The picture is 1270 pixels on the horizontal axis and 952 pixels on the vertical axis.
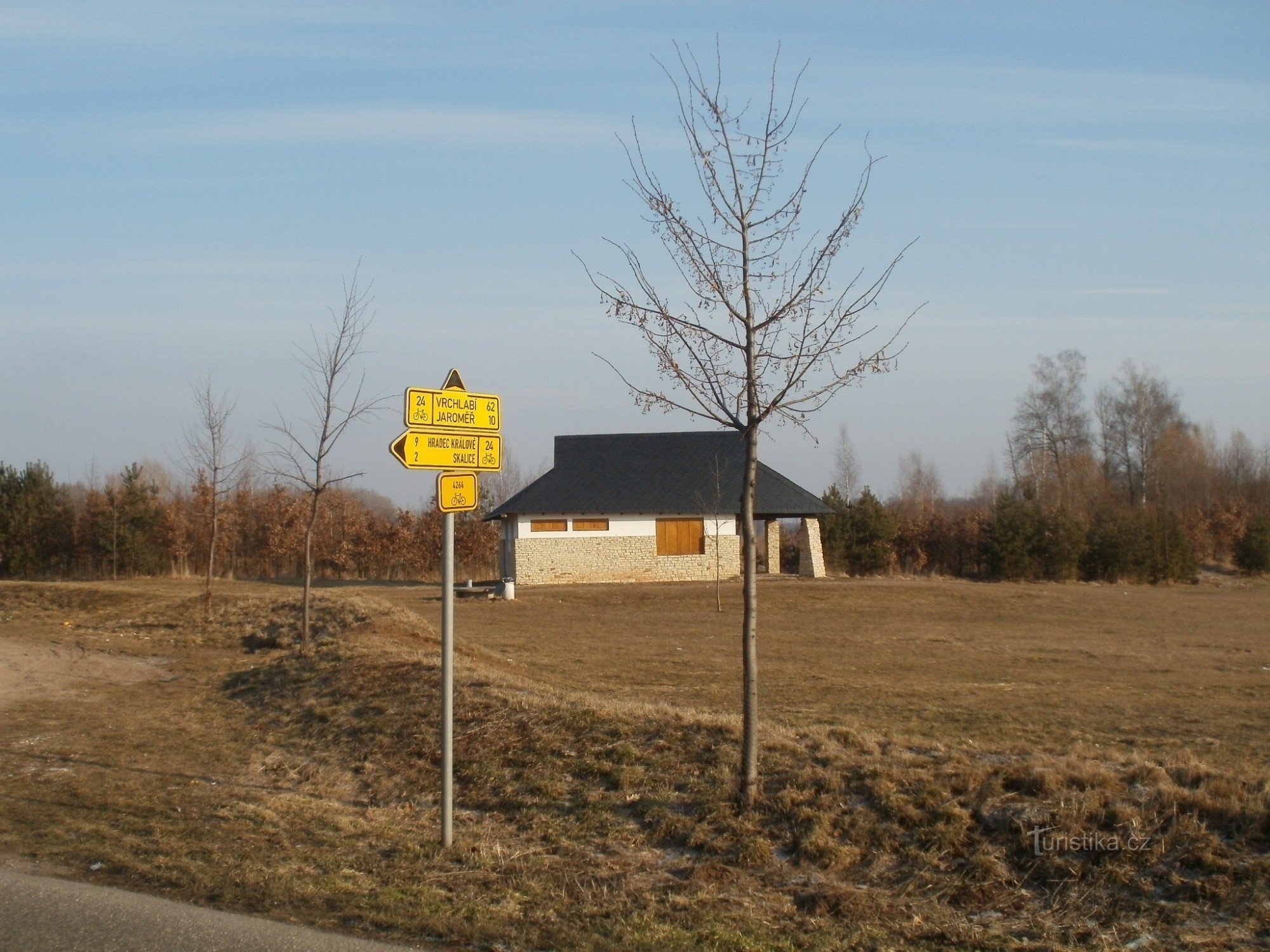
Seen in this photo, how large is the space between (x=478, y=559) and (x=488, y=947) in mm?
42708

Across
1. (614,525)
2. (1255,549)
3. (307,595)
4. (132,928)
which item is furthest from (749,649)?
(1255,549)

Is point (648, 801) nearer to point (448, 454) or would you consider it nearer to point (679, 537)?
point (448, 454)

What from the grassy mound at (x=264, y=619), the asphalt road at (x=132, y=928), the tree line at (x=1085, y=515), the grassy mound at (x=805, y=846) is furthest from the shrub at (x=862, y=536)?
the asphalt road at (x=132, y=928)

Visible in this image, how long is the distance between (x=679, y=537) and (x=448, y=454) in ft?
106

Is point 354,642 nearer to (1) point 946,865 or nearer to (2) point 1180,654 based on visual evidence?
(1) point 946,865

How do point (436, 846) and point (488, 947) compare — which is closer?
point (488, 947)

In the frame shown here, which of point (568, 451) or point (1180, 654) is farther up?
point (568, 451)

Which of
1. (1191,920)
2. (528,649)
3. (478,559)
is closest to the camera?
(1191,920)

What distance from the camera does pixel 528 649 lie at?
757 inches

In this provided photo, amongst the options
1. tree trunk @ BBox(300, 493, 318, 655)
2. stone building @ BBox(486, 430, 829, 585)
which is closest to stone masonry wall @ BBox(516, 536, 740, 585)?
stone building @ BBox(486, 430, 829, 585)

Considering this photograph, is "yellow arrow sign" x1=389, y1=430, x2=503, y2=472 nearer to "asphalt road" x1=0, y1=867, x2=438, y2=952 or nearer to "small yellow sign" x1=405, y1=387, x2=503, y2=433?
"small yellow sign" x1=405, y1=387, x2=503, y2=433

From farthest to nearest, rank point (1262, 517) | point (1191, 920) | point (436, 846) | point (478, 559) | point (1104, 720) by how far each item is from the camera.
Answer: point (1262, 517) < point (478, 559) < point (1104, 720) < point (436, 846) < point (1191, 920)

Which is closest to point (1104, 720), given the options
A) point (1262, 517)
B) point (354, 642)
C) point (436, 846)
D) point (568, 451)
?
point (436, 846)

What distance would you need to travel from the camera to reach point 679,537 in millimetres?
38750
